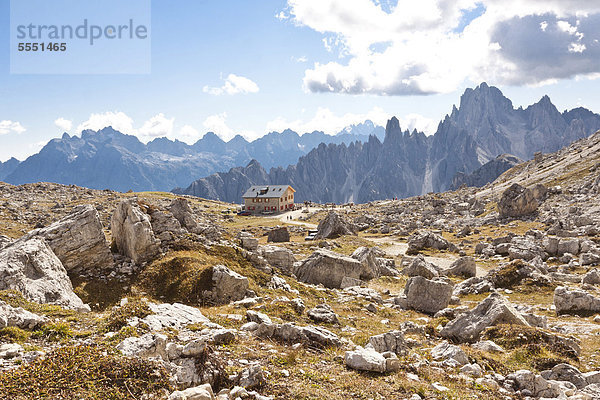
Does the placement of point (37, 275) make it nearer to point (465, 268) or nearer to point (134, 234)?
point (134, 234)

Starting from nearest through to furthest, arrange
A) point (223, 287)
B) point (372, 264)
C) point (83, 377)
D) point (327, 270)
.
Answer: point (83, 377) → point (223, 287) → point (327, 270) → point (372, 264)

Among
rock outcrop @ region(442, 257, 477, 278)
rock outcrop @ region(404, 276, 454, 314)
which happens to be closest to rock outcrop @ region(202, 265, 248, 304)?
rock outcrop @ region(404, 276, 454, 314)

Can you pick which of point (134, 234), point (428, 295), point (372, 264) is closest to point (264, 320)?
point (134, 234)

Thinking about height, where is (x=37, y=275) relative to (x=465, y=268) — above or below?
above

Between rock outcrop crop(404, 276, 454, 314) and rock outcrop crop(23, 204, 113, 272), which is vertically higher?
rock outcrop crop(23, 204, 113, 272)

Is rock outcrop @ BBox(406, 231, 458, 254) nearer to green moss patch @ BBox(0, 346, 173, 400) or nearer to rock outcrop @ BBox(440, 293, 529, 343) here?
rock outcrop @ BBox(440, 293, 529, 343)

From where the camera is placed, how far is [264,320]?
15414 millimetres

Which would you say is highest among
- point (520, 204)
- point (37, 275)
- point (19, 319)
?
point (520, 204)

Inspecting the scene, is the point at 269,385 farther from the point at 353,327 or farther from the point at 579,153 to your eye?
the point at 579,153

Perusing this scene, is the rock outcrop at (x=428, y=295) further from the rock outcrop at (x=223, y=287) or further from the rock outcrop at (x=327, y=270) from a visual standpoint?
the rock outcrop at (x=223, y=287)

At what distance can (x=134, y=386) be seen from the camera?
8.86 m

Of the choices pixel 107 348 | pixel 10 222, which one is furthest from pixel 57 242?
pixel 10 222

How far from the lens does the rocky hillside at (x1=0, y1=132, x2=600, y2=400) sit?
9.93 metres

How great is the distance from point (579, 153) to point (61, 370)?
520 ft
